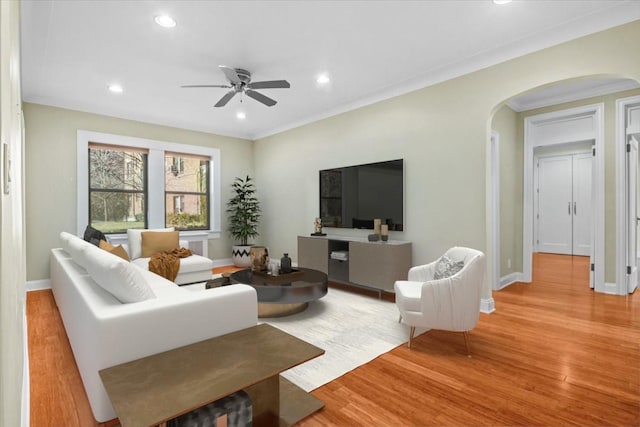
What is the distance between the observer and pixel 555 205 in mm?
7688

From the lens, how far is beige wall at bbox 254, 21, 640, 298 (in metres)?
2.94

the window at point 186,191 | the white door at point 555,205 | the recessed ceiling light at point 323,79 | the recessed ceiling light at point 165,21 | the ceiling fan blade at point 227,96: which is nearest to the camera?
the recessed ceiling light at point 165,21

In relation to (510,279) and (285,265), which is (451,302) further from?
(510,279)

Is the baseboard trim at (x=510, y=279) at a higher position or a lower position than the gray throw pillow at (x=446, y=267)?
lower

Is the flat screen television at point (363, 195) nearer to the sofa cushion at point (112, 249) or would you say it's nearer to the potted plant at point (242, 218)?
the potted plant at point (242, 218)

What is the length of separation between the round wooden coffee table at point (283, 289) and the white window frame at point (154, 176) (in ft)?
8.82

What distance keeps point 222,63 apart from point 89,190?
3196 mm

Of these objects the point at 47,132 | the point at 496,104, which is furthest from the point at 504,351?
the point at 47,132

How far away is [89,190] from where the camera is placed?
5133 millimetres

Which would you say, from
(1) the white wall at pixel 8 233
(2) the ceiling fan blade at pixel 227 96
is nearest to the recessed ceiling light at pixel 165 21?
(2) the ceiling fan blade at pixel 227 96

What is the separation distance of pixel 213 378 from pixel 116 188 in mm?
5082

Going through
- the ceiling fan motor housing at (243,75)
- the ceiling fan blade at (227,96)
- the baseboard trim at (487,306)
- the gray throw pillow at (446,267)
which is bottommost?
the baseboard trim at (487,306)

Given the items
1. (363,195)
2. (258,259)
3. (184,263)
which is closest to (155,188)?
(184,263)

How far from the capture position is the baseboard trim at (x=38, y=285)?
4500 millimetres
